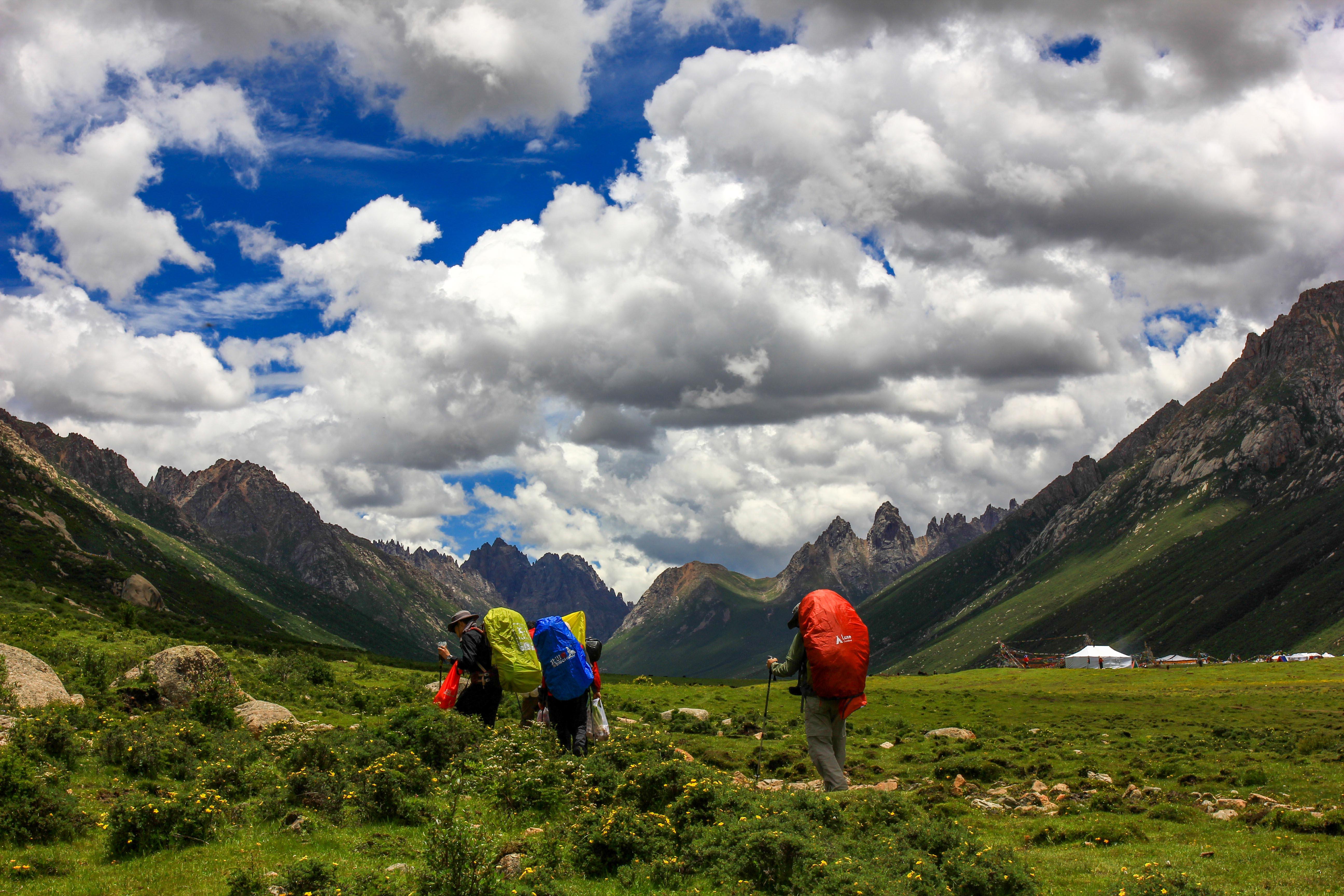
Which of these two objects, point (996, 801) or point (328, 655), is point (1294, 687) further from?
point (328, 655)

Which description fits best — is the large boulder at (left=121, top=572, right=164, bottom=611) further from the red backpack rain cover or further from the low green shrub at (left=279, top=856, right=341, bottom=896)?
the low green shrub at (left=279, top=856, right=341, bottom=896)

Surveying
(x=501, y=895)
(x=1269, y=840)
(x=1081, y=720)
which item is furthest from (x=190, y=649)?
(x=1081, y=720)

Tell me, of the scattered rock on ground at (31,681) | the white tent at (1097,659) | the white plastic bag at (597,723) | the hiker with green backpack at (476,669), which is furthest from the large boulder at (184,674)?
the white tent at (1097,659)

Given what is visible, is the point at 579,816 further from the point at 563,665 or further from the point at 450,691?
the point at 450,691

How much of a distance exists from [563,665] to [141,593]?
158 meters

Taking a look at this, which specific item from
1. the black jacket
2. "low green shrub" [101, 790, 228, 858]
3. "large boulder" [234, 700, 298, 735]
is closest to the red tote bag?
the black jacket

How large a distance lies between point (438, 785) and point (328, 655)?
9138 centimetres

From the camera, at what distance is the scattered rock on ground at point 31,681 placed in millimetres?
23344

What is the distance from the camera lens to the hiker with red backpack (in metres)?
19.3

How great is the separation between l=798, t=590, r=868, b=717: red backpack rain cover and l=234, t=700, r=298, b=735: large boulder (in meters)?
16.6

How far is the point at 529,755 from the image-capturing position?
19250 millimetres

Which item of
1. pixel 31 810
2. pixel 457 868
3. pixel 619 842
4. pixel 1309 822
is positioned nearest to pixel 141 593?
pixel 31 810

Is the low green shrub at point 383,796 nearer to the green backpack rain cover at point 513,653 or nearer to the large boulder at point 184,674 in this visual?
the green backpack rain cover at point 513,653

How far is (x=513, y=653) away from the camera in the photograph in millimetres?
21141
